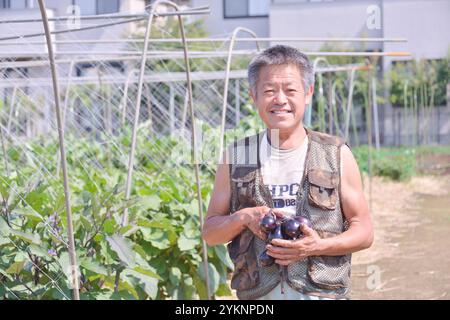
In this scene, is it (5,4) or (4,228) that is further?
(5,4)

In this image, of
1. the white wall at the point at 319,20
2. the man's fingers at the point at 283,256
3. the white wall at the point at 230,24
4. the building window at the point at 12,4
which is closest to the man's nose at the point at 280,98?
the man's fingers at the point at 283,256

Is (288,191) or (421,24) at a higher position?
(421,24)

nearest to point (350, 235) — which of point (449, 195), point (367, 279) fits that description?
point (367, 279)

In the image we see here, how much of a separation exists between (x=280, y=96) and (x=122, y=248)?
5.12ft

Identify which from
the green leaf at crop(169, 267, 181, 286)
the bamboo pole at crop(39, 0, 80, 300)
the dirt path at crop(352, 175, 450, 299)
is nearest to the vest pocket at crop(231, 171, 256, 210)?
the bamboo pole at crop(39, 0, 80, 300)

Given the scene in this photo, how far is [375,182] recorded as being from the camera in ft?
42.5

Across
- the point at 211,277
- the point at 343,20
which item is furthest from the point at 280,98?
the point at 343,20

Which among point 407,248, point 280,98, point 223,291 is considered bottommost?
point 407,248

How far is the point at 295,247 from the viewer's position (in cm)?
214

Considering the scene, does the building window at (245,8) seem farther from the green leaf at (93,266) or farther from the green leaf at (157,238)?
the green leaf at (93,266)

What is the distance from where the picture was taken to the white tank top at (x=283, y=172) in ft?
7.45

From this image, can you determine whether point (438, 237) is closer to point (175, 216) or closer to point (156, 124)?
point (175, 216)

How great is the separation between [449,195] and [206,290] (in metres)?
7.17

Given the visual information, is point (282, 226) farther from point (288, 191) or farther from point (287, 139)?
point (287, 139)
